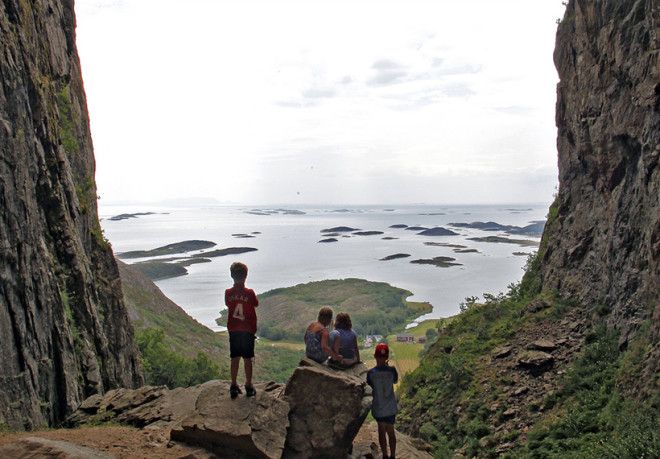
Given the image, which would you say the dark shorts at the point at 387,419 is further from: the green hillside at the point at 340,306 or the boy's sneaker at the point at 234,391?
the green hillside at the point at 340,306

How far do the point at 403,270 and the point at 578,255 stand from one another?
153318 mm

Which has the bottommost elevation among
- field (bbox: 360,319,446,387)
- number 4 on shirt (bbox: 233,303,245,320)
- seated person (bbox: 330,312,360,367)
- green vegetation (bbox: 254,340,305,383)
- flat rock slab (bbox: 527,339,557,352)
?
green vegetation (bbox: 254,340,305,383)

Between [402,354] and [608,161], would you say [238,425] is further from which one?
[402,354]

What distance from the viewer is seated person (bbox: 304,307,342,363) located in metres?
13.3

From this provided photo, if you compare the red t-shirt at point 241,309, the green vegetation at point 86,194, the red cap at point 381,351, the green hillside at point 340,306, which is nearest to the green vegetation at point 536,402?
the red cap at point 381,351

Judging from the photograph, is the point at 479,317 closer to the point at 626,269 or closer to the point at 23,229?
the point at 626,269

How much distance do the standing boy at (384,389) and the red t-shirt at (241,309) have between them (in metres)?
3.05

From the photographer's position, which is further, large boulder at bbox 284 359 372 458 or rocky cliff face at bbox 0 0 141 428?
rocky cliff face at bbox 0 0 141 428

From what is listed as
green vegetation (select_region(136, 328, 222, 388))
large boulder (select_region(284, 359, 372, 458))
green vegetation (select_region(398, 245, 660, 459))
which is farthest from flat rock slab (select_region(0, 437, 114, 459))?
green vegetation (select_region(136, 328, 222, 388))

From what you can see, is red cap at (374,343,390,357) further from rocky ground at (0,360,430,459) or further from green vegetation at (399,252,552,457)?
green vegetation at (399,252,552,457)

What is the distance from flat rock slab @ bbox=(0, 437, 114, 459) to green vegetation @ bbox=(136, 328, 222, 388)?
123ft

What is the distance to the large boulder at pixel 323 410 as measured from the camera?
1270cm

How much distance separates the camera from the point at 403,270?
600 ft

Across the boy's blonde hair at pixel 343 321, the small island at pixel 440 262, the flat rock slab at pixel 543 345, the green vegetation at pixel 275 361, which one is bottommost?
the green vegetation at pixel 275 361
